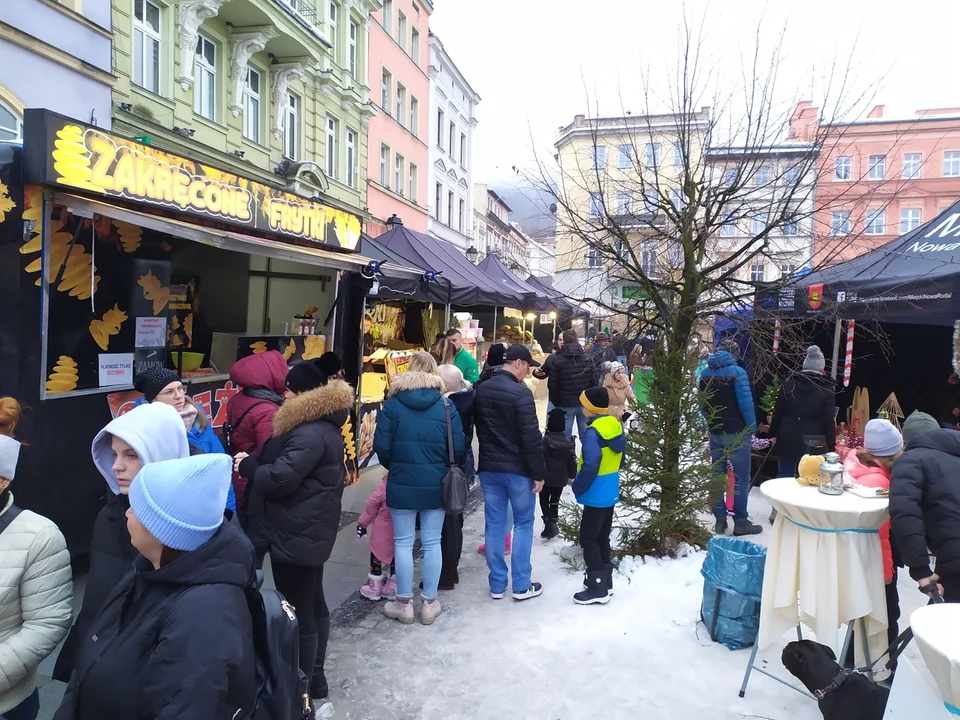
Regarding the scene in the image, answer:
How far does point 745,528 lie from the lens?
19.6 feet

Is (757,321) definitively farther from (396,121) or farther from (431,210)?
(431,210)

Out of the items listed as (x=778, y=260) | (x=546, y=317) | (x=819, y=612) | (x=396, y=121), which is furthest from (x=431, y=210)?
(x=819, y=612)

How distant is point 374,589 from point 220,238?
2934 millimetres

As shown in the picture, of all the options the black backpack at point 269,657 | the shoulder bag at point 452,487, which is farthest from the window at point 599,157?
the black backpack at point 269,657

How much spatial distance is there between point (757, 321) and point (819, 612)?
2.72 m

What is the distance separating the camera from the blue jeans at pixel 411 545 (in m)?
4.23

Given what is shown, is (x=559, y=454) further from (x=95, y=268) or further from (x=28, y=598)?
(x=95, y=268)

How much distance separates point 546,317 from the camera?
86.9 ft

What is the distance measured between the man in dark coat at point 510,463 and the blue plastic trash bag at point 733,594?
1.28 metres

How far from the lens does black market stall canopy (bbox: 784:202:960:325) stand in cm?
556

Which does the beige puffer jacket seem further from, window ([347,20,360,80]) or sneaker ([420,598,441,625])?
window ([347,20,360,80])

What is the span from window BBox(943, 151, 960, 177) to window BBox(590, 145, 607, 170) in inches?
1564

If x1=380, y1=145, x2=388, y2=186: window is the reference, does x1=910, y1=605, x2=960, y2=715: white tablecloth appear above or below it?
below

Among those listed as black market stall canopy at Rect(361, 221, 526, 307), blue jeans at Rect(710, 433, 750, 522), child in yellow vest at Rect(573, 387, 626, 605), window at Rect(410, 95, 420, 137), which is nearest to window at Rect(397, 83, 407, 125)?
window at Rect(410, 95, 420, 137)
